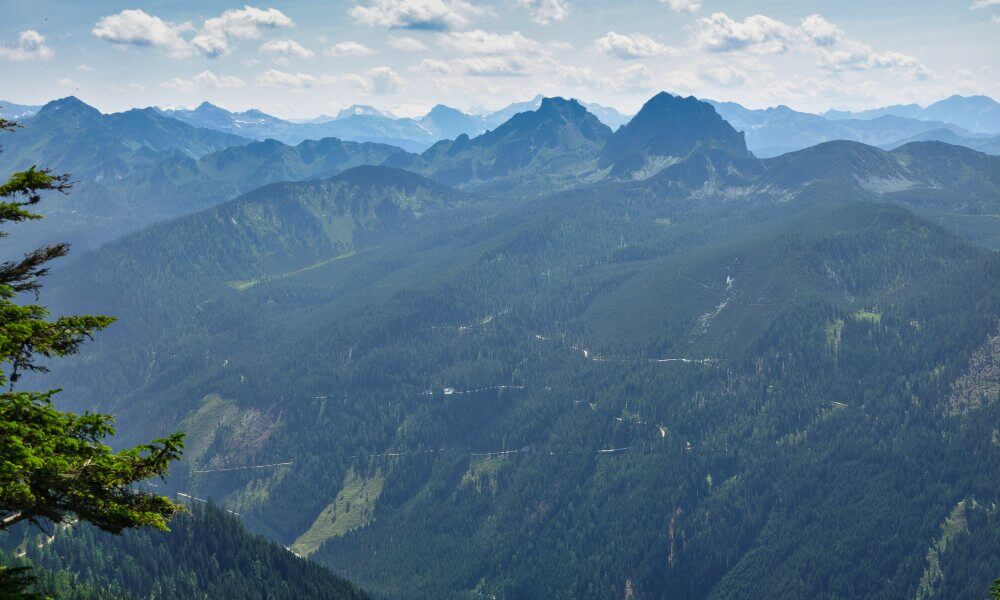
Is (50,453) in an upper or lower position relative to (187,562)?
upper

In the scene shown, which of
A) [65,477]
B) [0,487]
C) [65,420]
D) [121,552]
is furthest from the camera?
[121,552]

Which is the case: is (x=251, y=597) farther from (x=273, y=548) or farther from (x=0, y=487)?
(x=0, y=487)

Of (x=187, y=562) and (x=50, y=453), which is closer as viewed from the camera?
(x=50, y=453)

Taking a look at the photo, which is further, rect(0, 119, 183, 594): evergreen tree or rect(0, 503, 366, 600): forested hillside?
rect(0, 503, 366, 600): forested hillside

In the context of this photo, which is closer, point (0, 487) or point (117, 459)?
point (0, 487)

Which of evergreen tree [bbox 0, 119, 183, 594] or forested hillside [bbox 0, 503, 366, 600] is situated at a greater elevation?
evergreen tree [bbox 0, 119, 183, 594]

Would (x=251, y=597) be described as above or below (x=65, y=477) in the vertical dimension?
below

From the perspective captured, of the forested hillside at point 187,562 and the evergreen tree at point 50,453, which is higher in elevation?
the evergreen tree at point 50,453

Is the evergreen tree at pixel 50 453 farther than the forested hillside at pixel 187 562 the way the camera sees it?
No

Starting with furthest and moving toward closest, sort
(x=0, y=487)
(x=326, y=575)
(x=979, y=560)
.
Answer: (x=979, y=560) → (x=326, y=575) → (x=0, y=487)

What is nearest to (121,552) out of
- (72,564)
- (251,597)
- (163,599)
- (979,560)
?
(72,564)

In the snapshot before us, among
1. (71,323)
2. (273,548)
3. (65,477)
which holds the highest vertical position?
(71,323)
